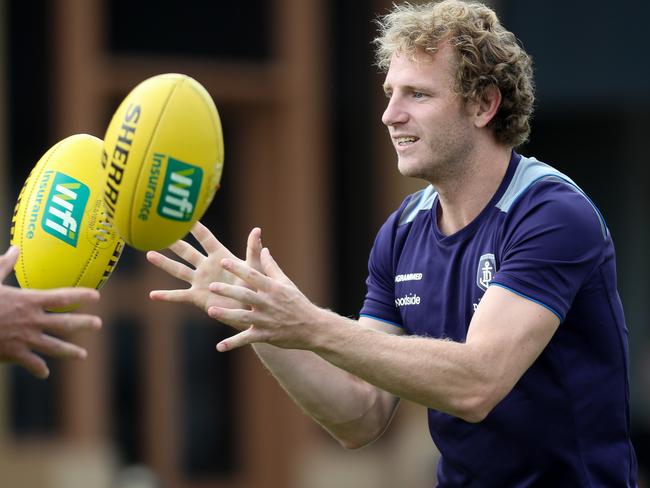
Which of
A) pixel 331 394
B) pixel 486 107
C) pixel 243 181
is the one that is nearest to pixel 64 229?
pixel 331 394

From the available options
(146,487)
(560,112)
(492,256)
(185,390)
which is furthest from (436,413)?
(560,112)

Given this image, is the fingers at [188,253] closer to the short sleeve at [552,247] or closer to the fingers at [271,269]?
the fingers at [271,269]

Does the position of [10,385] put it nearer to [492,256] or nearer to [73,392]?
[73,392]

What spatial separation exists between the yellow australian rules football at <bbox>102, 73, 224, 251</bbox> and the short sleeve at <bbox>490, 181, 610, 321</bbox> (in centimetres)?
102

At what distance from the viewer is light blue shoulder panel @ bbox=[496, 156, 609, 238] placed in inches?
173

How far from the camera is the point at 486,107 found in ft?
15.3

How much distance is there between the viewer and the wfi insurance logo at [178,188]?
4203 millimetres

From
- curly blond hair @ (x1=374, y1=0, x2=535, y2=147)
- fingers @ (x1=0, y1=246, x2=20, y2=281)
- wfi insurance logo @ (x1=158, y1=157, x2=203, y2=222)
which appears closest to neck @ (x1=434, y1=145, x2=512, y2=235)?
curly blond hair @ (x1=374, y1=0, x2=535, y2=147)

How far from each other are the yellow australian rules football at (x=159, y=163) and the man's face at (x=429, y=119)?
687 millimetres

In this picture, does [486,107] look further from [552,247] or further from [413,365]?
[413,365]

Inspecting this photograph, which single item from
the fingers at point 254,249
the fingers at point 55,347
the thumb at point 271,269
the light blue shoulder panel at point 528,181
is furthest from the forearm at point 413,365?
the fingers at point 55,347

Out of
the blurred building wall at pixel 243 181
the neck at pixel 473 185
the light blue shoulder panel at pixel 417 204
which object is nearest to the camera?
the neck at pixel 473 185

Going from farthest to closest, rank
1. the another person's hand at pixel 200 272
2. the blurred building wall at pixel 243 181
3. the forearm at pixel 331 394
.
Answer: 1. the blurred building wall at pixel 243 181
2. the forearm at pixel 331 394
3. the another person's hand at pixel 200 272

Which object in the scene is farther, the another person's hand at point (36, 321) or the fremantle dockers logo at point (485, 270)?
the fremantle dockers logo at point (485, 270)
